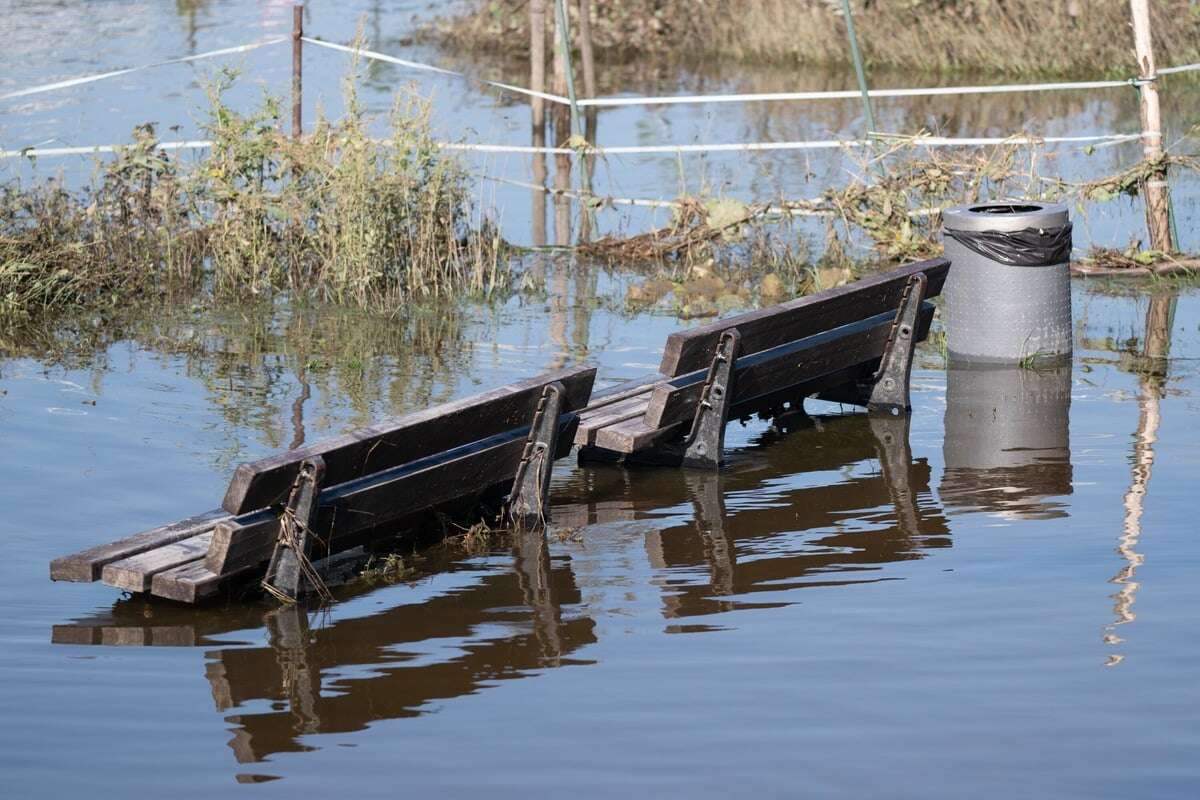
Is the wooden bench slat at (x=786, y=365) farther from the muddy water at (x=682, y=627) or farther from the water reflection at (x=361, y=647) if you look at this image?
the water reflection at (x=361, y=647)

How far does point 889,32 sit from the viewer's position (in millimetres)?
25328

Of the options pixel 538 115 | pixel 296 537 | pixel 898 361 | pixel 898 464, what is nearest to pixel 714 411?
pixel 898 464

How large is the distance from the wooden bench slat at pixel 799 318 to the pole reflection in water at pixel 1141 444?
1.31 meters

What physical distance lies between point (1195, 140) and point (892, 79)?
26.3ft

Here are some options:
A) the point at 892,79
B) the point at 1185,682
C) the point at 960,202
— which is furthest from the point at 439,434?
the point at 892,79

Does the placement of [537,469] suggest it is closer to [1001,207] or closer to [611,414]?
[611,414]

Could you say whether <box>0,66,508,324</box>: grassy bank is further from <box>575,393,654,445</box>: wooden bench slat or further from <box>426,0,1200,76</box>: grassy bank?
<box>426,0,1200,76</box>: grassy bank

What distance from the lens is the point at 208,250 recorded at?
12039 mm

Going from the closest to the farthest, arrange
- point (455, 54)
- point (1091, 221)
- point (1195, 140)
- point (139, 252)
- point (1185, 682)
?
point (1185, 682)
point (139, 252)
point (1091, 221)
point (1195, 140)
point (455, 54)

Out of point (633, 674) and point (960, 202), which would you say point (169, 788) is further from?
point (960, 202)

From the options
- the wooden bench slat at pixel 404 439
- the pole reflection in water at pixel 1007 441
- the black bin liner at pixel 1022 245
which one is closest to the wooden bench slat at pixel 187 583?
the wooden bench slat at pixel 404 439

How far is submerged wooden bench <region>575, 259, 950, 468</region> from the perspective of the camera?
767cm

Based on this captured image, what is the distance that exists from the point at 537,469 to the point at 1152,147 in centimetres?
708

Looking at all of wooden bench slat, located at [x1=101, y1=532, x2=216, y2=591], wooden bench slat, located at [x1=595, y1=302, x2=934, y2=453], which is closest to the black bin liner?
wooden bench slat, located at [x1=595, y1=302, x2=934, y2=453]
